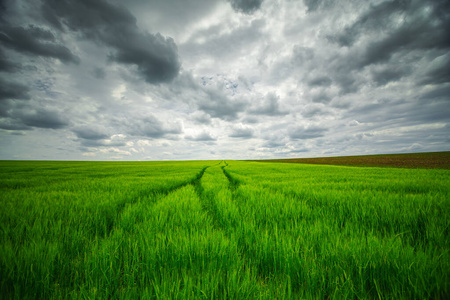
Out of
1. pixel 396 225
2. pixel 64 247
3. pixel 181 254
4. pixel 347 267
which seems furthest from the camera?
pixel 396 225

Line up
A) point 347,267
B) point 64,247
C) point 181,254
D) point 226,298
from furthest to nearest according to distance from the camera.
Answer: point 64,247
point 181,254
point 347,267
point 226,298

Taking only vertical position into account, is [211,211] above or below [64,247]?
below

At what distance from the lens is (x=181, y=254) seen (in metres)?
1.57

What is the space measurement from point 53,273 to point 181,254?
3.43 feet

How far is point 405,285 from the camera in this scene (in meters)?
1.15

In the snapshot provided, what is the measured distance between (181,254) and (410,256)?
6.59ft

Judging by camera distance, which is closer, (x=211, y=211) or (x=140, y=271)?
(x=140, y=271)

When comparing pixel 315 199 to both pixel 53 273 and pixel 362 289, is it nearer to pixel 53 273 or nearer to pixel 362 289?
pixel 362 289

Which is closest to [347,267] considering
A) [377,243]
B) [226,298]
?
[377,243]

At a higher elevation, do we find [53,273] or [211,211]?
[53,273]

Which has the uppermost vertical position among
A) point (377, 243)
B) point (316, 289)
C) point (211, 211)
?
point (377, 243)

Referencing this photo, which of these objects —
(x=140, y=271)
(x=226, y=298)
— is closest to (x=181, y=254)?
(x=140, y=271)

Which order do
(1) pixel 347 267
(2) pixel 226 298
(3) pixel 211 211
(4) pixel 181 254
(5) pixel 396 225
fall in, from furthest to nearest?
(3) pixel 211 211 < (5) pixel 396 225 < (4) pixel 181 254 < (1) pixel 347 267 < (2) pixel 226 298

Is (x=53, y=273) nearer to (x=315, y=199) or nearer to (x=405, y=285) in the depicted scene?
(x=405, y=285)
